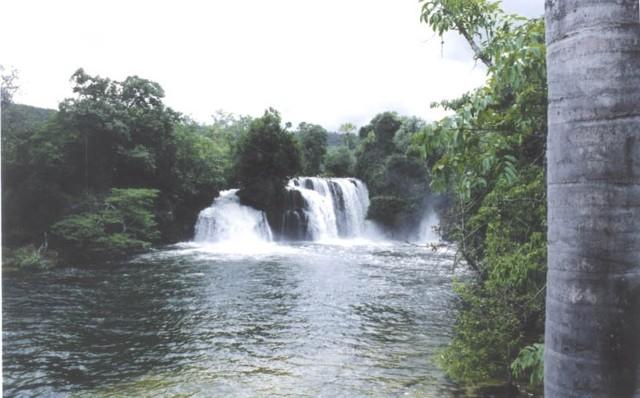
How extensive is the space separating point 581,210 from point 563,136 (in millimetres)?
126

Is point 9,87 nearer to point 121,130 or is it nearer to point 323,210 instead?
point 121,130

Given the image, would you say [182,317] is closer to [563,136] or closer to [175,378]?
[175,378]

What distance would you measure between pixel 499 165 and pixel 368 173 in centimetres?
2470

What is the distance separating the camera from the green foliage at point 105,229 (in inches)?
531

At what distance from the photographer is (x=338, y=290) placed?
966cm

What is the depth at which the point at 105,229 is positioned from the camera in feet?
48.9

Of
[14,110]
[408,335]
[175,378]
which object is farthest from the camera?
[14,110]

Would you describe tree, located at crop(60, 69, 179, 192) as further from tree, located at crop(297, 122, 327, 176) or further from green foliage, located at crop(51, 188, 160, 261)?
tree, located at crop(297, 122, 327, 176)

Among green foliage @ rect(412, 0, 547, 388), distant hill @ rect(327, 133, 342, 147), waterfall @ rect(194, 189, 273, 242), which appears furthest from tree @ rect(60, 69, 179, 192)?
distant hill @ rect(327, 133, 342, 147)

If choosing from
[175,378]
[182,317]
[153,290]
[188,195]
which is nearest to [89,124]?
[188,195]

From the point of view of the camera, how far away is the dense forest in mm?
1774

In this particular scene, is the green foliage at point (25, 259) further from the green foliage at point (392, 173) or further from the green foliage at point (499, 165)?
the green foliage at point (392, 173)

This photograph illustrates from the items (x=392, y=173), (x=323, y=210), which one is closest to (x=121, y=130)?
(x=323, y=210)

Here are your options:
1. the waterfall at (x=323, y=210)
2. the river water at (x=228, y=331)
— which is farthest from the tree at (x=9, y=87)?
the waterfall at (x=323, y=210)
